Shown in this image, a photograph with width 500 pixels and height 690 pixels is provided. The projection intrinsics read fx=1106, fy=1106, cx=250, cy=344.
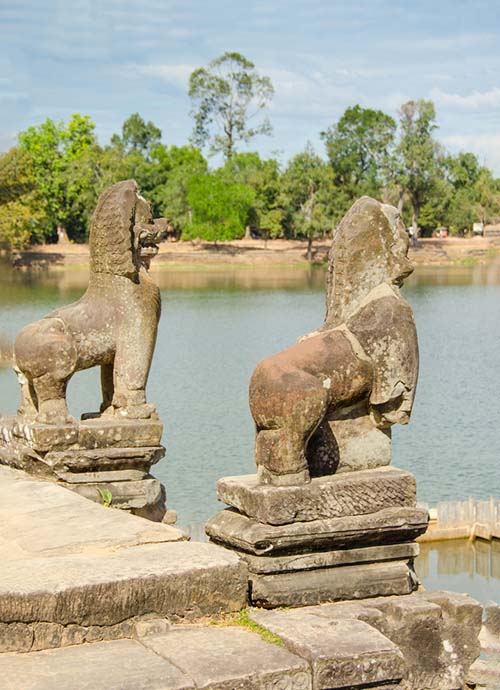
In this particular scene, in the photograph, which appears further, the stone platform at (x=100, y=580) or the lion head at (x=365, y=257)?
the lion head at (x=365, y=257)

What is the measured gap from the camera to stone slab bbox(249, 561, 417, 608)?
506cm

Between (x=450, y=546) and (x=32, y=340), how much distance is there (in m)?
6.86

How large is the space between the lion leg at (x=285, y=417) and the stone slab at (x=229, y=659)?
3.02 ft

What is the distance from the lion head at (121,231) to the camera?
292 inches

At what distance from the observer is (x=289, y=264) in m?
66.2

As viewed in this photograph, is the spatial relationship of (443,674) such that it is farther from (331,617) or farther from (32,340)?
(32,340)

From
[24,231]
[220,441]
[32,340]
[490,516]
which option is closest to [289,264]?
[24,231]

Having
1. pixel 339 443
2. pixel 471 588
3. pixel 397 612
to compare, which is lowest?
pixel 471 588

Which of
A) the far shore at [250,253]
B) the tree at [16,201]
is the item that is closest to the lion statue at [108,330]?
the tree at [16,201]

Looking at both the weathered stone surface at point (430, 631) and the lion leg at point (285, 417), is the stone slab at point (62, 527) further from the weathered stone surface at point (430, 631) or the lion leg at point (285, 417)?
the weathered stone surface at point (430, 631)

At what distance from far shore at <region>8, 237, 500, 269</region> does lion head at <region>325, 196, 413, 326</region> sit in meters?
54.3

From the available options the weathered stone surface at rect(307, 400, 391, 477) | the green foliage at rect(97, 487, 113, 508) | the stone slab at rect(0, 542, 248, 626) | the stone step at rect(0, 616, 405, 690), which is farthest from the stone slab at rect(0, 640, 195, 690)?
the green foliage at rect(97, 487, 113, 508)

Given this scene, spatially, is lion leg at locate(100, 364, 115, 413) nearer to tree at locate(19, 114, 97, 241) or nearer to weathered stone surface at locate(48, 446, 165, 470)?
weathered stone surface at locate(48, 446, 165, 470)

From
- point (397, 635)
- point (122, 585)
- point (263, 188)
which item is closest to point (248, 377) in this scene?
point (397, 635)
